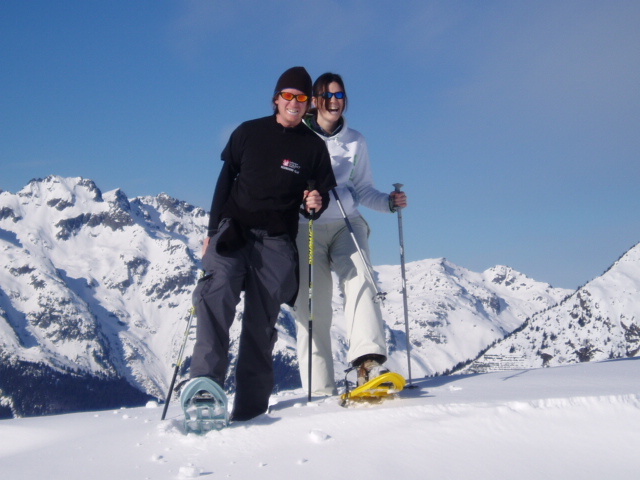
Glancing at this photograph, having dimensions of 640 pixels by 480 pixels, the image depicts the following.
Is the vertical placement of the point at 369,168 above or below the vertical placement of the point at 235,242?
above

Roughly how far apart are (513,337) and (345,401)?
13205cm

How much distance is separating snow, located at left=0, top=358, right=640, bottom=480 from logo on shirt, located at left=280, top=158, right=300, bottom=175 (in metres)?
2.49

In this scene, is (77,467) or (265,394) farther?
(265,394)

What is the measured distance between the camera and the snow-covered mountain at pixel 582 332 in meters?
123

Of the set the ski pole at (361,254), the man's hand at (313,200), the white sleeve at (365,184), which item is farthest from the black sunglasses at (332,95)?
the man's hand at (313,200)

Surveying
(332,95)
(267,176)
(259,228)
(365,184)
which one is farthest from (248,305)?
(332,95)

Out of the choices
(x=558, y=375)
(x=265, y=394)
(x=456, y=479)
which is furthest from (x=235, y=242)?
(x=558, y=375)

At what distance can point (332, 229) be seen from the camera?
759cm

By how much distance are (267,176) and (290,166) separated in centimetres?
28

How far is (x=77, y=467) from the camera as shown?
16.1ft

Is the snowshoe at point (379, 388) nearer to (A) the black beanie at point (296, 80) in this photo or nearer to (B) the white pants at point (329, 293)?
(B) the white pants at point (329, 293)

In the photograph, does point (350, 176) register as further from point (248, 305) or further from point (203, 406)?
point (203, 406)

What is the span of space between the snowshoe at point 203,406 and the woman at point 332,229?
6.58 feet

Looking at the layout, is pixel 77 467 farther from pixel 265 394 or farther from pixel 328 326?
pixel 328 326
